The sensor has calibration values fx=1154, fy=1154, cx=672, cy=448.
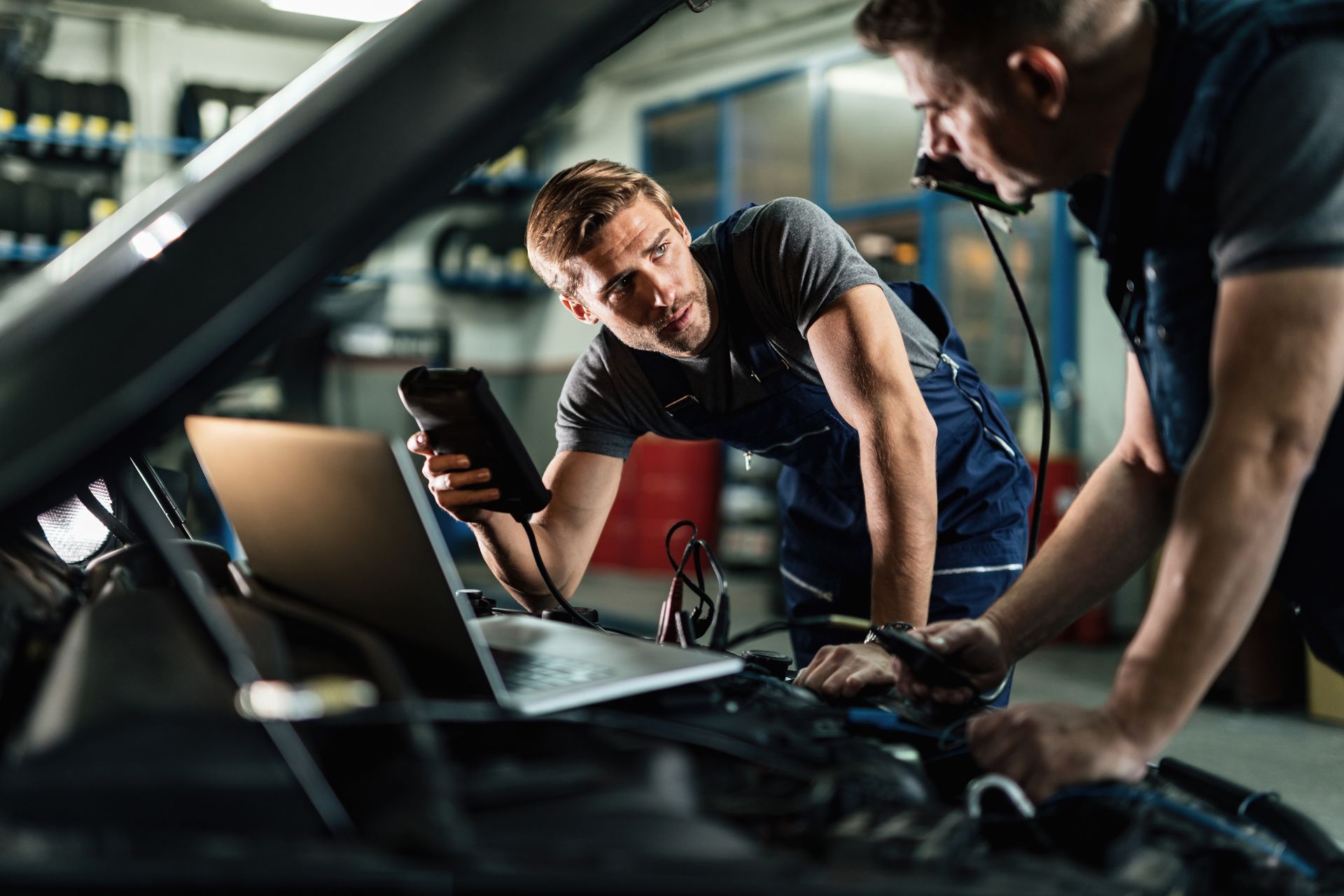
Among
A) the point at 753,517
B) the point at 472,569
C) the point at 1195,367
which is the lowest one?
the point at 472,569

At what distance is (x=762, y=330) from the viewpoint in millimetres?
1558

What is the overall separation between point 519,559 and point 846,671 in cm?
66

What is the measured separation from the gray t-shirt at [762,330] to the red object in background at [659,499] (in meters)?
5.12

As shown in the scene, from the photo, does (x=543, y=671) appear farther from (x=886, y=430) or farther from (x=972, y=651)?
(x=886, y=430)

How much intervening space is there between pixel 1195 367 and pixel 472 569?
6.47 m

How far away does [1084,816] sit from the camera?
63 cm

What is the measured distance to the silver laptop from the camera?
2.19 ft

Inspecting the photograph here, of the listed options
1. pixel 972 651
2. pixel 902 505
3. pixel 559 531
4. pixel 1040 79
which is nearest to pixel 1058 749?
pixel 972 651

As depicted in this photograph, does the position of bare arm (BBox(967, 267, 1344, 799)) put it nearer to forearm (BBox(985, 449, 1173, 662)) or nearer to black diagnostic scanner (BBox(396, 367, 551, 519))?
forearm (BBox(985, 449, 1173, 662))

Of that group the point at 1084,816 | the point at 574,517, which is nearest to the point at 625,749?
the point at 1084,816

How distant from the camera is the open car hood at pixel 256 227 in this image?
0.55 metres

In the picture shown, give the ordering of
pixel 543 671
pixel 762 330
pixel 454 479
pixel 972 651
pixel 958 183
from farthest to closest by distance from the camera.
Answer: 1. pixel 762 330
2. pixel 454 479
3. pixel 958 183
4. pixel 972 651
5. pixel 543 671

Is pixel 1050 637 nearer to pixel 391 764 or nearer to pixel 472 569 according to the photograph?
pixel 391 764

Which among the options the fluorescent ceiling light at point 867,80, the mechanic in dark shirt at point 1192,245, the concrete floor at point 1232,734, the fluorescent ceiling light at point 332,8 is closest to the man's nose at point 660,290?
the mechanic in dark shirt at point 1192,245
